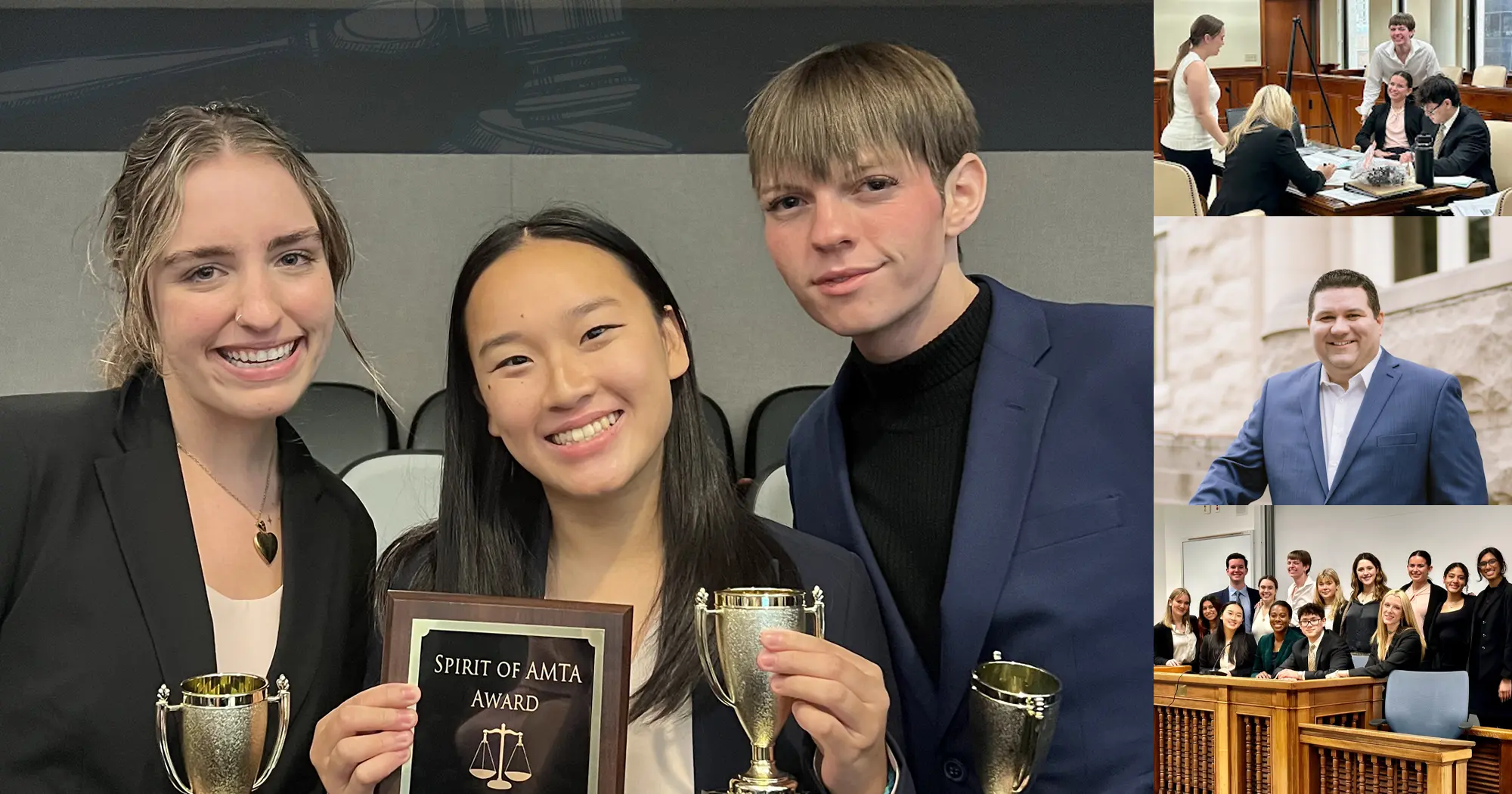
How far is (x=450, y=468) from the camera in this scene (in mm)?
2158

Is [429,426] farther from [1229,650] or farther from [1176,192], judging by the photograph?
[1229,650]

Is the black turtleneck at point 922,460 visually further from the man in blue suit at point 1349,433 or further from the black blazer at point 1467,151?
the black blazer at point 1467,151

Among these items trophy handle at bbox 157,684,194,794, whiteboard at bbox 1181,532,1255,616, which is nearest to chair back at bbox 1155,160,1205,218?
whiteboard at bbox 1181,532,1255,616

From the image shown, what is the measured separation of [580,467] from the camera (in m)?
2.05

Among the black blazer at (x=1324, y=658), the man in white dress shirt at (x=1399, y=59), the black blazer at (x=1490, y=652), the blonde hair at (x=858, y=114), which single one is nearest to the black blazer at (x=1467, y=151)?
the man in white dress shirt at (x=1399, y=59)

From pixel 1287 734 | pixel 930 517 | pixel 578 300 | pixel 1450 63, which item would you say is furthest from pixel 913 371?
pixel 1287 734

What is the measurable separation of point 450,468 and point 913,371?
0.78 metres

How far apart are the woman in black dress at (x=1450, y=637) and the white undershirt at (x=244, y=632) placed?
2719 mm

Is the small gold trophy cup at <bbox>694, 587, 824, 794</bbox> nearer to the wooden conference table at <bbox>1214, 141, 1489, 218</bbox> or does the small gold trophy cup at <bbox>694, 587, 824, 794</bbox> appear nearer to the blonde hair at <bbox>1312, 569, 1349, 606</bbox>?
the wooden conference table at <bbox>1214, 141, 1489, 218</bbox>

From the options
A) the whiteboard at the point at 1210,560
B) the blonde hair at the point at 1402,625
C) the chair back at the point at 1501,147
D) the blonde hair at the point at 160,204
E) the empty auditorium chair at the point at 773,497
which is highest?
the chair back at the point at 1501,147

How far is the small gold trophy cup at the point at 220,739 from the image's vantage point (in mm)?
1777

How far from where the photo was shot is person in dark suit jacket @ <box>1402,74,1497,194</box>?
275 centimetres

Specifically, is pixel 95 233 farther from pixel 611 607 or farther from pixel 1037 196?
pixel 1037 196

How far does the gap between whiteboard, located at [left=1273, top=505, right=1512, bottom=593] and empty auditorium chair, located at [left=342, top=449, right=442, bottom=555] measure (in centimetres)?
196
